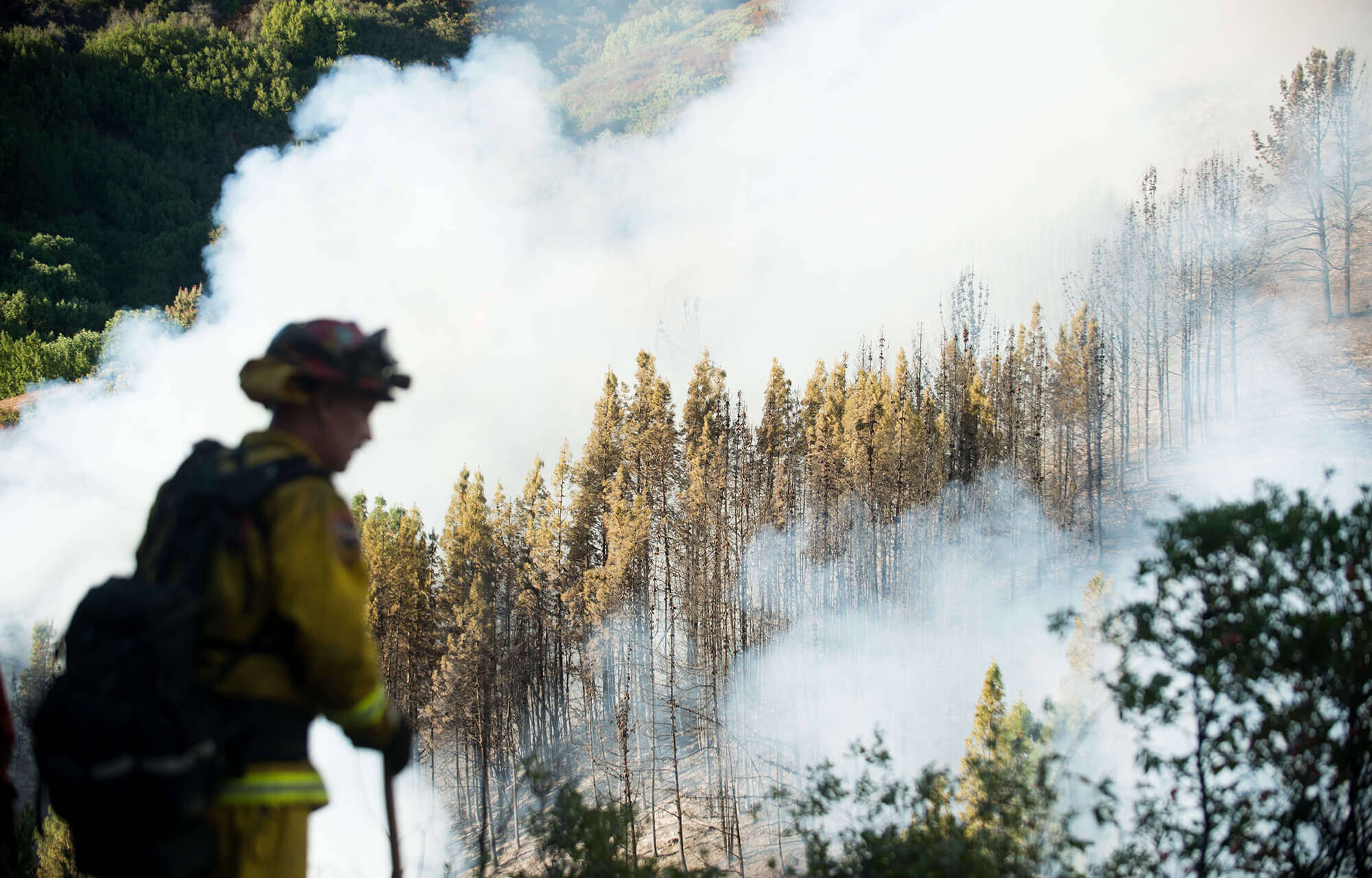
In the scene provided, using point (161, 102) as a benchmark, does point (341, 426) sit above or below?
below

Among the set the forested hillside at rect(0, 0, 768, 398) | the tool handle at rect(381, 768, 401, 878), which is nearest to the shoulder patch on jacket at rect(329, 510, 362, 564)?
the tool handle at rect(381, 768, 401, 878)

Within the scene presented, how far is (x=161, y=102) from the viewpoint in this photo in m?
85.2

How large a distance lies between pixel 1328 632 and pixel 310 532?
161 inches

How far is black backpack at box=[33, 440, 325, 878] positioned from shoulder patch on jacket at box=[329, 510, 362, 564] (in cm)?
30

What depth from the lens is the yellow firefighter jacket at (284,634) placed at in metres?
1.78

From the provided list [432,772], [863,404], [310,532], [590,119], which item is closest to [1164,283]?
[863,404]

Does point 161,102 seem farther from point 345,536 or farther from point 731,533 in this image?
point 345,536

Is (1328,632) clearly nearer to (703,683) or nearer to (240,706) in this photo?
(240,706)

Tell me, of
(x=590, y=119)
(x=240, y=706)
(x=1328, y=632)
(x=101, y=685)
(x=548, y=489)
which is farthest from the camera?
(x=590, y=119)

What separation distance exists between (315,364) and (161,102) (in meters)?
106

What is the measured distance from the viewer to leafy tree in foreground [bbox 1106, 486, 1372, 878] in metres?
3.51

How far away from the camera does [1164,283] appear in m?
47.2

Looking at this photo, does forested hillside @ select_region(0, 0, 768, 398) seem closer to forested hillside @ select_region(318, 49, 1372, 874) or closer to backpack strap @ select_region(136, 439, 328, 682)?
forested hillside @ select_region(318, 49, 1372, 874)

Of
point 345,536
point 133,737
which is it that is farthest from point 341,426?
point 133,737
